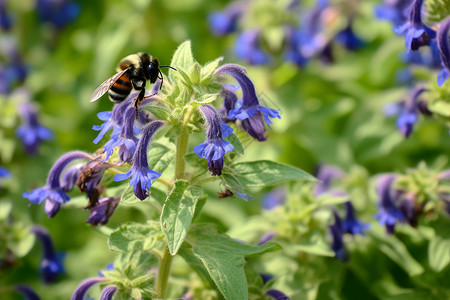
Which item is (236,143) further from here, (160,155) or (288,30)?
(288,30)

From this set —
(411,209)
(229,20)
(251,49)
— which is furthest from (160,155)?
(229,20)

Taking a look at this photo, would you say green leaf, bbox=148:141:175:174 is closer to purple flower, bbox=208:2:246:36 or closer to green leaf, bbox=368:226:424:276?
green leaf, bbox=368:226:424:276

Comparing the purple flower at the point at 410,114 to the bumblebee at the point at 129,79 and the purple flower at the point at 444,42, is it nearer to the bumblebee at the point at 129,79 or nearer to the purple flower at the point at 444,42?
the purple flower at the point at 444,42

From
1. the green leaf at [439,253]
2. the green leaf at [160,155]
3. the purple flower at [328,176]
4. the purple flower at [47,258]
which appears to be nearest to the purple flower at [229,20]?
the purple flower at [328,176]

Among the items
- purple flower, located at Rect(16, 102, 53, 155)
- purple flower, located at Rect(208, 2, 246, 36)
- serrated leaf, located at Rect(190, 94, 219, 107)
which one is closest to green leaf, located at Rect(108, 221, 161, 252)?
serrated leaf, located at Rect(190, 94, 219, 107)

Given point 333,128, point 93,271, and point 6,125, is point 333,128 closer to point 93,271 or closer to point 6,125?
point 93,271
